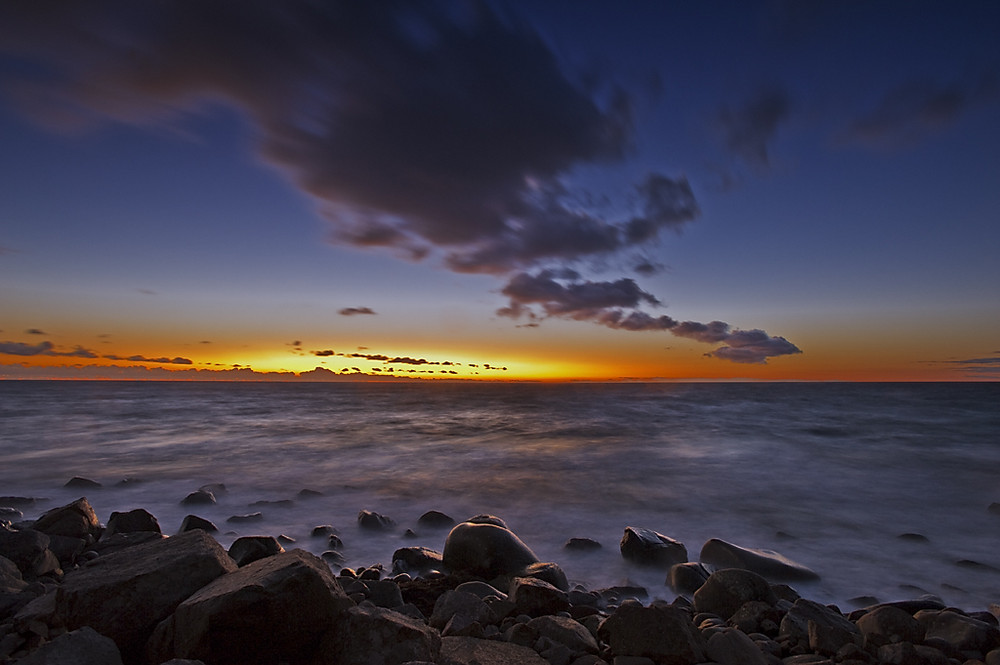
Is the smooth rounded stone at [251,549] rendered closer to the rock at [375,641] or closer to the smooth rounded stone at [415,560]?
the smooth rounded stone at [415,560]

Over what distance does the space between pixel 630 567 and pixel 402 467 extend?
910cm

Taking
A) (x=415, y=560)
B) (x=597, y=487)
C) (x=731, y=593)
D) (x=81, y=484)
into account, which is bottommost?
(x=597, y=487)

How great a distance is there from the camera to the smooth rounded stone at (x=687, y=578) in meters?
5.46

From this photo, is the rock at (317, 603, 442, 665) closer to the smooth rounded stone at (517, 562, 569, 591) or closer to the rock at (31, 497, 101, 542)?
the smooth rounded stone at (517, 562, 569, 591)

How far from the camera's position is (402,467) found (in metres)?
14.3

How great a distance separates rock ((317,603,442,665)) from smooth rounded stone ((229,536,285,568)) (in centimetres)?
268

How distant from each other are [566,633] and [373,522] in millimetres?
5236

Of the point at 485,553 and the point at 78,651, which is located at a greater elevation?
the point at 78,651

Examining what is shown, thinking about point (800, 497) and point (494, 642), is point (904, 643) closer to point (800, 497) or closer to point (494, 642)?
point (494, 642)

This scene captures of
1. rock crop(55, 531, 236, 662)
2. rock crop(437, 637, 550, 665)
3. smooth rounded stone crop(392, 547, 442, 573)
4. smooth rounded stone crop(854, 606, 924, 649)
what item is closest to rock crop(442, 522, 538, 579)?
smooth rounded stone crop(392, 547, 442, 573)

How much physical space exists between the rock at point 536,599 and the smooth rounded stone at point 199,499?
298 inches

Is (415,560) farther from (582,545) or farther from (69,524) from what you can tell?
(69,524)

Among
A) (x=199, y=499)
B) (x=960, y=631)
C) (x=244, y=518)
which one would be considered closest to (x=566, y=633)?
(x=960, y=631)

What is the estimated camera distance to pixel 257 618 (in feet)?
9.05
